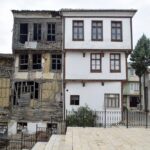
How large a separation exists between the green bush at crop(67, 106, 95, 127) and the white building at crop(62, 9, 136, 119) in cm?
101

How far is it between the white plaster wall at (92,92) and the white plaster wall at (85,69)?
23.8 inches

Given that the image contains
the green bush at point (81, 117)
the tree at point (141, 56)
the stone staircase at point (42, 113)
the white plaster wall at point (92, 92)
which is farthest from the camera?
the tree at point (141, 56)

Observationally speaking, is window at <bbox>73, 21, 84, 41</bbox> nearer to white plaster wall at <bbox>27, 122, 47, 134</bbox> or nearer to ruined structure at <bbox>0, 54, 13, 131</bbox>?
ruined structure at <bbox>0, 54, 13, 131</bbox>

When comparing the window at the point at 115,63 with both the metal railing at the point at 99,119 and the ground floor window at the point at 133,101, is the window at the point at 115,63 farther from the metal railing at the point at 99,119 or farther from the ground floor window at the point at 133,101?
the ground floor window at the point at 133,101

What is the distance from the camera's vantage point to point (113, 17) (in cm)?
2852

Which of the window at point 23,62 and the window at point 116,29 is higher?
the window at point 116,29

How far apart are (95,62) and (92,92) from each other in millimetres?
2488

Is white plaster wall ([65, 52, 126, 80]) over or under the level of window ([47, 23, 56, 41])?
under

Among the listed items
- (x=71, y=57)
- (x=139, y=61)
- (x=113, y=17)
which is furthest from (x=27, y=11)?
(x=139, y=61)

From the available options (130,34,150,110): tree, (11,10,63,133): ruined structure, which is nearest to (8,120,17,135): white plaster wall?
(11,10,63,133): ruined structure

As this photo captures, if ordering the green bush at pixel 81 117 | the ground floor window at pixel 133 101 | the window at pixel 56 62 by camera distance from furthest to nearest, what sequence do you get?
the ground floor window at pixel 133 101
the window at pixel 56 62
the green bush at pixel 81 117

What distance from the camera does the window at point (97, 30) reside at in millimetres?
28484

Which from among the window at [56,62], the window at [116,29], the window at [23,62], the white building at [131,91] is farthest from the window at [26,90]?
the white building at [131,91]

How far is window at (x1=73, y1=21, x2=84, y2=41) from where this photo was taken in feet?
93.2
